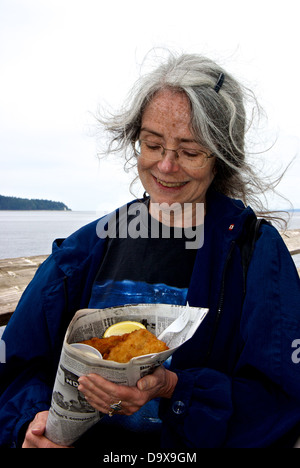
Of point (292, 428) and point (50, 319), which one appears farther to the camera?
point (50, 319)

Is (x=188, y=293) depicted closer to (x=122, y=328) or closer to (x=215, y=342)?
(x=215, y=342)

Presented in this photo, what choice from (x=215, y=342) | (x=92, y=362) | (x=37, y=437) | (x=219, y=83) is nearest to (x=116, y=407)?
(x=92, y=362)

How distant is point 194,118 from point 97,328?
3.32 ft

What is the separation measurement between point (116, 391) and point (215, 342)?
61 cm

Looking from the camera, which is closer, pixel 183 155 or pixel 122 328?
pixel 122 328

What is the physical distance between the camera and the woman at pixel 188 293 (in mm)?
1388

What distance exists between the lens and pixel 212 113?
175cm

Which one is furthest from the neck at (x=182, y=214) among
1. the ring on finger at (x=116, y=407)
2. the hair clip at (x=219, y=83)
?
the ring on finger at (x=116, y=407)

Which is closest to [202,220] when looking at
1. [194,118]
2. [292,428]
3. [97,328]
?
[194,118]

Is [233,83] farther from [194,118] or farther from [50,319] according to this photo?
[50,319]

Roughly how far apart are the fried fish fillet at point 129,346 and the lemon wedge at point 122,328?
0.06 metres

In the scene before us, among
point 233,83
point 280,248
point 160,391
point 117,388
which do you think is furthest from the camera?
point 233,83

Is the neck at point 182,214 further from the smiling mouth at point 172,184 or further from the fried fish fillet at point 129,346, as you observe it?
the fried fish fillet at point 129,346
